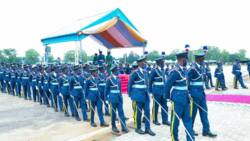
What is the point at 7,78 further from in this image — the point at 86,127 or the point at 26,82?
the point at 86,127

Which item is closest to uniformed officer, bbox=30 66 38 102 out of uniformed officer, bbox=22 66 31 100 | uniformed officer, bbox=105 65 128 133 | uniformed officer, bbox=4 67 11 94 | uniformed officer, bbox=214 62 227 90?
uniformed officer, bbox=22 66 31 100

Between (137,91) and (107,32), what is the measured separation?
11854mm

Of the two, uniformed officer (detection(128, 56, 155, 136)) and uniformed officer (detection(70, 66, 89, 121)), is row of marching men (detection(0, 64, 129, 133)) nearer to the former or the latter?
uniformed officer (detection(70, 66, 89, 121))

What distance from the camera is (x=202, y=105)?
6441 mm

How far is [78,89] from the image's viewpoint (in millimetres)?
Answer: 8953

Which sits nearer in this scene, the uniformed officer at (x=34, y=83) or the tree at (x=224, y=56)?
the uniformed officer at (x=34, y=83)

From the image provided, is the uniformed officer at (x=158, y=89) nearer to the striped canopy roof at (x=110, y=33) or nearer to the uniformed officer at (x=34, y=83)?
the uniformed officer at (x=34, y=83)

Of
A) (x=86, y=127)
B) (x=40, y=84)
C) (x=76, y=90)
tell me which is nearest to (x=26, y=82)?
(x=40, y=84)

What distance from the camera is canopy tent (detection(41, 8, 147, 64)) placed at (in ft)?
49.3

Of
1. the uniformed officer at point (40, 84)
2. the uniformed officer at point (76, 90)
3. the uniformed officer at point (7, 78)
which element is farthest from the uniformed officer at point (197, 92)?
the uniformed officer at point (7, 78)

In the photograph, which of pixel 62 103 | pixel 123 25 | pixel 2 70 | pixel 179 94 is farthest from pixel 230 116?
pixel 2 70

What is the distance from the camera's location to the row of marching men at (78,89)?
24.1 ft

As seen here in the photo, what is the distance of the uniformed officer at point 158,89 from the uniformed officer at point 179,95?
7.06ft

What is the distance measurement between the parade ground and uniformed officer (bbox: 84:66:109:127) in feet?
0.78
